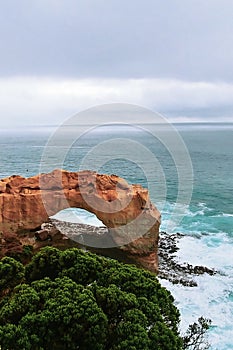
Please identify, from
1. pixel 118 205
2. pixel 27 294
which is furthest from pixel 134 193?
pixel 27 294

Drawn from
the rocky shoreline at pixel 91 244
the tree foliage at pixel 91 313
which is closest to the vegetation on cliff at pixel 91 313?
the tree foliage at pixel 91 313

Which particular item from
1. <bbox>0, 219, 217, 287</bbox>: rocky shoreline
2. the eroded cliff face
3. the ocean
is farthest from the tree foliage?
<bbox>0, 219, 217, 287</bbox>: rocky shoreline

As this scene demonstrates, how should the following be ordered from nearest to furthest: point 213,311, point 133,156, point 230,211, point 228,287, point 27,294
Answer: point 27,294
point 213,311
point 228,287
point 230,211
point 133,156

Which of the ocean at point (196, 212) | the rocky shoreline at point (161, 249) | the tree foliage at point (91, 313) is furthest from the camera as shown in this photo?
the rocky shoreline at point (161, 249)

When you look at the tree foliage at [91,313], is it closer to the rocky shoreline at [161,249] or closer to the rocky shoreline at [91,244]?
the rocky shoreline at [91,244]

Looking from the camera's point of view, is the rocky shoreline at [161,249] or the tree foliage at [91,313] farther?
the rocky shoreline at [161,249]

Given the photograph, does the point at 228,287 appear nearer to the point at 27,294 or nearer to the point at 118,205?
the point at 118,205
